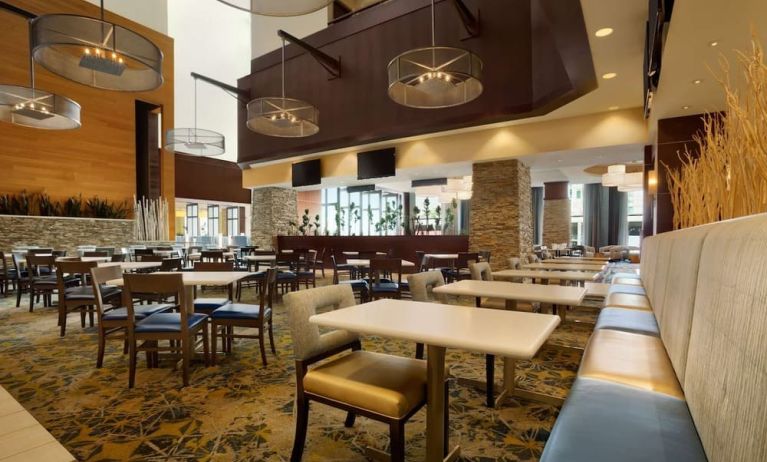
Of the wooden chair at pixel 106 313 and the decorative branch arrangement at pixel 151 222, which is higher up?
the decorative branch arrangement at pixel 151 222

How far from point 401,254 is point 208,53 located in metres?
9.03

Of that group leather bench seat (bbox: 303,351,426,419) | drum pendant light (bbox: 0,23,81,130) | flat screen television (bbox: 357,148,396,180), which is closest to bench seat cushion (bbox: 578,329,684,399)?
leather bench seat (bbox: 303,351,426,419)

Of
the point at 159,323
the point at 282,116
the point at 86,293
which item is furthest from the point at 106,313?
the point at 282,116

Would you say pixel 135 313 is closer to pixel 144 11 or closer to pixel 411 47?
pixel 411 47

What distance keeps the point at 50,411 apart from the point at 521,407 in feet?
10.2

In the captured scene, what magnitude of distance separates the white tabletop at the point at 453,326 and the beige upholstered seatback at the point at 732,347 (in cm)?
47

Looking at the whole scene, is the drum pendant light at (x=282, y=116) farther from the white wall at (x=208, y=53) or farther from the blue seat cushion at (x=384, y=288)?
the white wall at (x=208, y=53)

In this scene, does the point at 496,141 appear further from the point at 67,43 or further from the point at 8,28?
the point at 8,28

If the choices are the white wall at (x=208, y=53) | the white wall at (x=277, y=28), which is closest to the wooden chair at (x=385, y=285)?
the white wall at (x=277, y=28)

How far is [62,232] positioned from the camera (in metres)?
8.63

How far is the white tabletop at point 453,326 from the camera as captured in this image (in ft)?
4.35

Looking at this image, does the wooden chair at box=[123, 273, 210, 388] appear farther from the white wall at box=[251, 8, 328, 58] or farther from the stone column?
the stone column

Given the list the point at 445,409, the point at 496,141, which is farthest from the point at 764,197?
the point at 496,141

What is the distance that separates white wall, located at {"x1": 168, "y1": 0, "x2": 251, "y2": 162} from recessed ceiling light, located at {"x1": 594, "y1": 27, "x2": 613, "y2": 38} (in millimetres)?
9900
